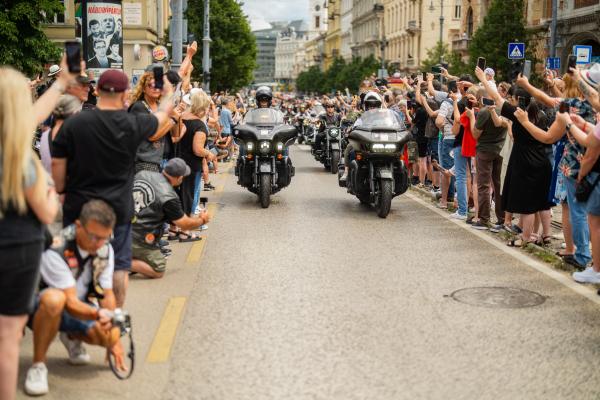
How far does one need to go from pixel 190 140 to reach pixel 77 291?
551 centimetres

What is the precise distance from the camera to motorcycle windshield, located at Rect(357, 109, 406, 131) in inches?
529

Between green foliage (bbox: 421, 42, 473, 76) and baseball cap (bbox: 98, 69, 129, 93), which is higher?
green foliage (bbox: 421, 42, 473, 76)

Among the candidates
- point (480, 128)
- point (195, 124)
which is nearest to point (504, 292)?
point (480, 128)

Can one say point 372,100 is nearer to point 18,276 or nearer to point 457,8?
point 18,276

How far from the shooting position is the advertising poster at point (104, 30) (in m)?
19.6

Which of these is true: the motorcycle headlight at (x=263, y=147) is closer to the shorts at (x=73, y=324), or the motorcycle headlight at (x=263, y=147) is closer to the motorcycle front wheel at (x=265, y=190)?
the motorcycle front wheel at (x=265, y=190)

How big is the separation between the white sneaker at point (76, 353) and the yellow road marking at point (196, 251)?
3.62m

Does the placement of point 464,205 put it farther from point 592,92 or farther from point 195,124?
point 592,92

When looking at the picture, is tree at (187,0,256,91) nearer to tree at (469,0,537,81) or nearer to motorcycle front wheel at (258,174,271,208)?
tree at (469,0,537,81)

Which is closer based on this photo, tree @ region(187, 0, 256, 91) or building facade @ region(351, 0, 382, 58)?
tree @ region(187, 0, 256, 91)

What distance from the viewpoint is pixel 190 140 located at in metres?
11.0

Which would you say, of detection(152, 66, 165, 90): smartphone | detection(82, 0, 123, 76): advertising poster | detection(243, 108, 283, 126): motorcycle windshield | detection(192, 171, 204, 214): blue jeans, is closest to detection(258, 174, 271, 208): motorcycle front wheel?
detection(243, 108, 283, 126): motorcycle windshield

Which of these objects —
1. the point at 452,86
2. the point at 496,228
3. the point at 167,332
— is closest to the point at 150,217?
the point at 167,332

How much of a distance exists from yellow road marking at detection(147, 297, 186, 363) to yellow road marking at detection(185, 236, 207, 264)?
6.29 feet
